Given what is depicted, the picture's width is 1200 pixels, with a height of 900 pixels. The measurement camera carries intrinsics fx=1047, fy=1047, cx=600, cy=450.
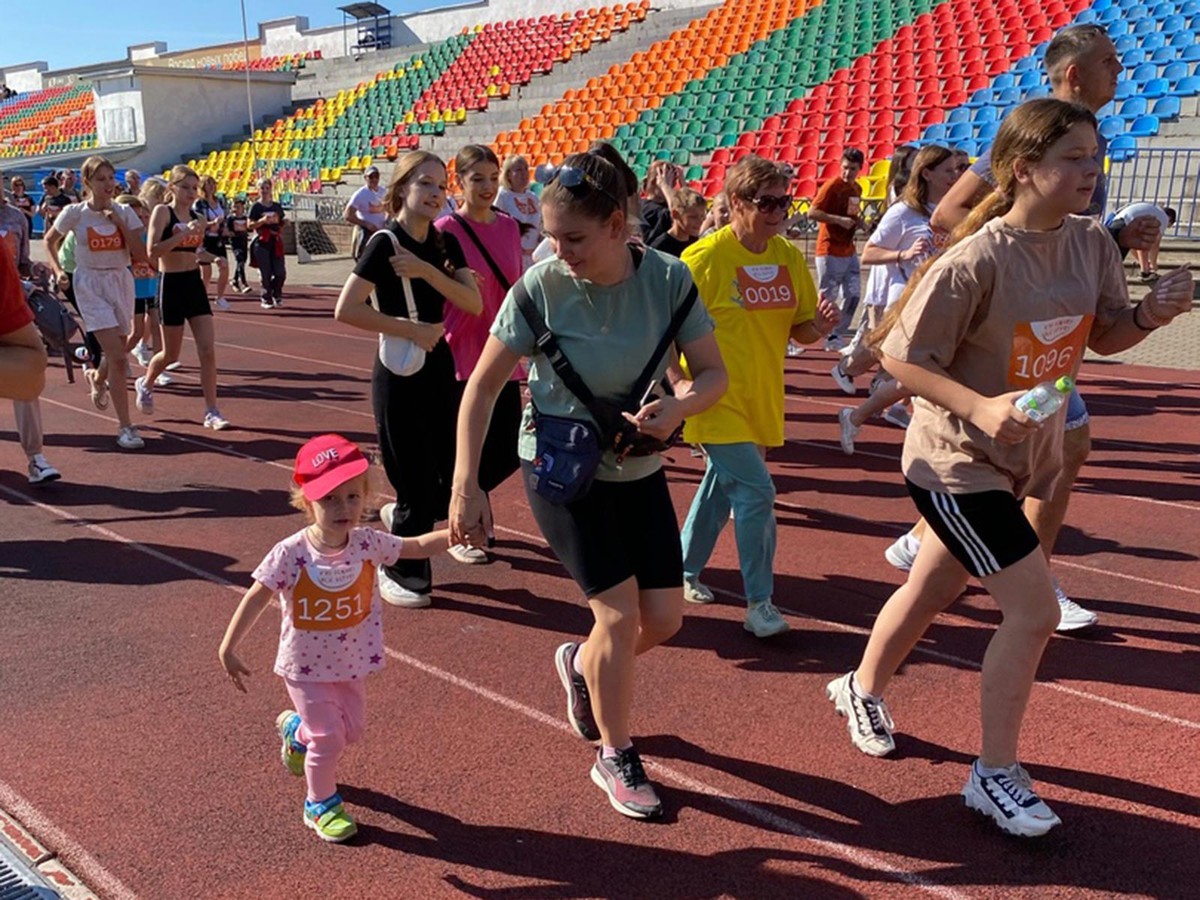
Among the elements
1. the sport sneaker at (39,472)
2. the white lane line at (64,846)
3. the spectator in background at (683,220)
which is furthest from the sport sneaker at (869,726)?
the sport sneaker at (39,472)

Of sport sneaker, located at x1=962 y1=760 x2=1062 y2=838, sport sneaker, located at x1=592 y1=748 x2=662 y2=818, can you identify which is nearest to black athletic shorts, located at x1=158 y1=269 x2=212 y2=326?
sport sneaker, located at x1=592 y1=748 x2=662 y2=818

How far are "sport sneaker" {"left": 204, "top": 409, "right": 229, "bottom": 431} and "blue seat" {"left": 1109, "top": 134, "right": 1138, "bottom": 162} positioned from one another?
12.9 m

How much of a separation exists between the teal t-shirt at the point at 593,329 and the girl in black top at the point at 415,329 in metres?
1.64

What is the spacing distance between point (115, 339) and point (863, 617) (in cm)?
586

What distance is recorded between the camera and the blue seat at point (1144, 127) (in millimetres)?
16536

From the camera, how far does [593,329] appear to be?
299 centimetres

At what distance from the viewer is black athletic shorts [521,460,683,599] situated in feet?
9.86

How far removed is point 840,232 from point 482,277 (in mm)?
6227

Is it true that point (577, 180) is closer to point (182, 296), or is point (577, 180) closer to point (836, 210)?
point (182, 296)

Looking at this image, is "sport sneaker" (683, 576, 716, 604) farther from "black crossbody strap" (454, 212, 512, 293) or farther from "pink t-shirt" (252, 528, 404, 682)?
"pink t-shirt" (252, 528, 404, 682)

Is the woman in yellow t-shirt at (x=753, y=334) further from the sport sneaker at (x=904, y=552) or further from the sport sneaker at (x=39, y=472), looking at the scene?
the sport sneaker at (x=39, y=472)

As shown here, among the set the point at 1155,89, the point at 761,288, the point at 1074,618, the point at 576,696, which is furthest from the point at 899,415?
the point at 1155,89

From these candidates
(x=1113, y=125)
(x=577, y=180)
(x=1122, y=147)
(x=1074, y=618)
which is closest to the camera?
(x=577, y=180)

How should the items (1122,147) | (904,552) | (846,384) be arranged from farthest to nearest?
(1122,147) → (846,384) → (904,552)
